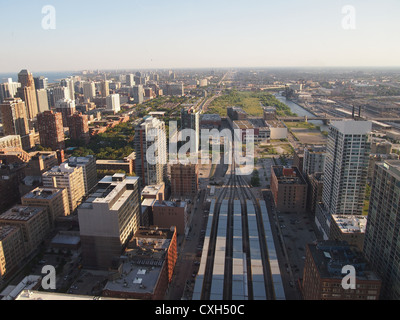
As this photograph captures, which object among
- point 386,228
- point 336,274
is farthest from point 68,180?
point 386,228

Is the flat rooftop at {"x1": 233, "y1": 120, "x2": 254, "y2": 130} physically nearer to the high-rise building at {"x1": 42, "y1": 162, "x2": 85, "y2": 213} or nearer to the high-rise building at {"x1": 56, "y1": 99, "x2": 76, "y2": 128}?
the high-rise building at {"x1": 56, "y1": 99, "x2": 76, "y2": 128}

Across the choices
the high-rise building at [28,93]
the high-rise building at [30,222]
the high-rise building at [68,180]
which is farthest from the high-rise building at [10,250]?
the high-rise building at [28,93]

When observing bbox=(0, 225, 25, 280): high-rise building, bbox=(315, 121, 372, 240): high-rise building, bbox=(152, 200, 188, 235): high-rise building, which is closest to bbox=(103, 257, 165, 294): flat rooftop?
bbox=(152, 200, 188, 235): high-rise building

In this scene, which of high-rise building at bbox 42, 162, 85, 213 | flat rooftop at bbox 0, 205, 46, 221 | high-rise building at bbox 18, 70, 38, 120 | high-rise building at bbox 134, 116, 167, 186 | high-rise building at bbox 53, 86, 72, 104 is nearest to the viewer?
flat rooftop at bbox 0, 205, 46, 221

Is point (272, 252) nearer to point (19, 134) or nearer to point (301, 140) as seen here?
point (301, 140)

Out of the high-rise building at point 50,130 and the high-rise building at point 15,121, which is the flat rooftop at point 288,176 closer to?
the high-rise building at point 50,130
